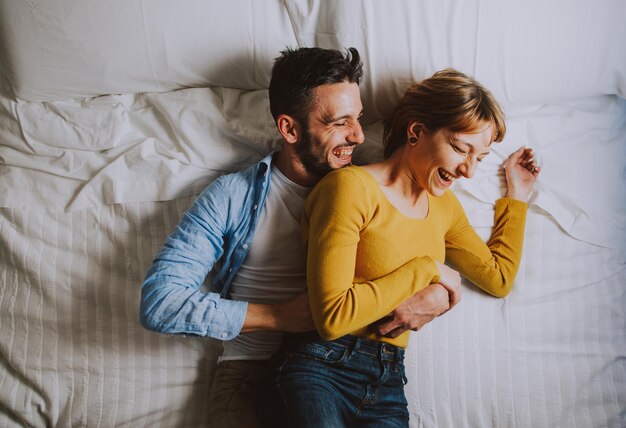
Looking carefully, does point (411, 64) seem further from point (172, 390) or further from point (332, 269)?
point (172, 390)

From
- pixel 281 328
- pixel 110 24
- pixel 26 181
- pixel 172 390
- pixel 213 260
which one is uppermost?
pixel 110 24

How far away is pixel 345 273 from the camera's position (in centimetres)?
108

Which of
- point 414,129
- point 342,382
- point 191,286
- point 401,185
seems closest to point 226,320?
point 191,286

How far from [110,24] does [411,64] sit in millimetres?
765

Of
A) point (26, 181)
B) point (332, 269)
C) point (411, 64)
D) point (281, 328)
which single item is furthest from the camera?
point (26, 181)

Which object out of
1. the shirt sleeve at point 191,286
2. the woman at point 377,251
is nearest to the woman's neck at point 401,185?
the woman at point 377,251

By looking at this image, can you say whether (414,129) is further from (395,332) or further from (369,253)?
(395,332)

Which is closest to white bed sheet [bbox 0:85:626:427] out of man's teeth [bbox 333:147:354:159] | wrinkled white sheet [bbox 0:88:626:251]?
wrinkled white sheet [bbox 0:88:626:251]

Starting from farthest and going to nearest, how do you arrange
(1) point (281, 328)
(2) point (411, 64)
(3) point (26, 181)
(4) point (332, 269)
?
(3) point (26, 181), (2) point (411, 64), (1) point (281, 328), (4) point (332, 269)

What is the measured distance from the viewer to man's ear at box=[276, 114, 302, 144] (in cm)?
126

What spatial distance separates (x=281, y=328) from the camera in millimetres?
1206

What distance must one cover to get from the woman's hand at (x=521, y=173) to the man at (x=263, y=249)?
0.34m

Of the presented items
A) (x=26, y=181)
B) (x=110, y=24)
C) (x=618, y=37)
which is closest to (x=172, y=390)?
(x=26, y=181)

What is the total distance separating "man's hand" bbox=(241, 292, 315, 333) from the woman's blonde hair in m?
0.46
